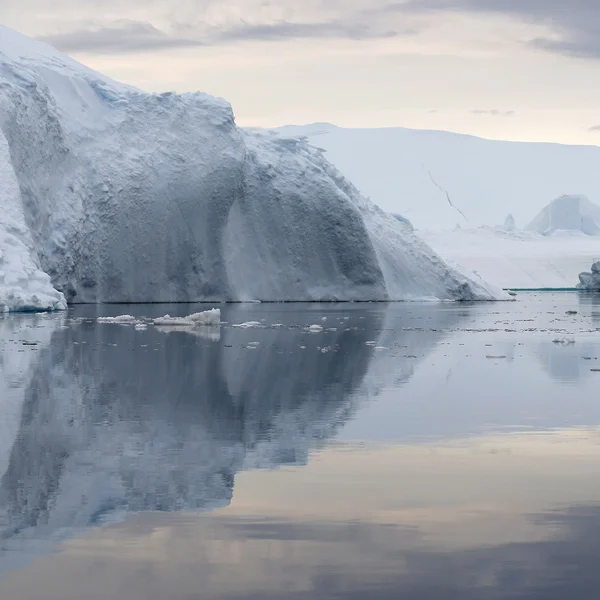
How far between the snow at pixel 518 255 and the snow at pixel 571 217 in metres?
4.70

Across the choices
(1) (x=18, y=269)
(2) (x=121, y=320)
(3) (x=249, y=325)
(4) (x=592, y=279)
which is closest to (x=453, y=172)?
(4) (x=592, y=279)

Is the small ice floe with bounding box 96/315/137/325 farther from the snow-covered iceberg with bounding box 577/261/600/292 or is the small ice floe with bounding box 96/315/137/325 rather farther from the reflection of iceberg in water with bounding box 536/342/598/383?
the snow-covered iceberg with bounding box 577/261/600/292

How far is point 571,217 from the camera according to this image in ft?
233

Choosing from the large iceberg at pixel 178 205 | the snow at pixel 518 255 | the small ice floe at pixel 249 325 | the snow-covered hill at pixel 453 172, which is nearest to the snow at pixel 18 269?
the large iceberg at pixel 178 205

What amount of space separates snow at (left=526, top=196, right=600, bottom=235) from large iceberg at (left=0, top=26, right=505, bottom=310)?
116 feet

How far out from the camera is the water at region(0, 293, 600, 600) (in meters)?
3.95

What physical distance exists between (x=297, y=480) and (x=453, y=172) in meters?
84.4

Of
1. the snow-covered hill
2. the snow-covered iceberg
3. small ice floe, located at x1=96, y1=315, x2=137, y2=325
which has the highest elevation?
the snow-covered hill

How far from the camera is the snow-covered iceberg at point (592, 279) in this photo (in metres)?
46.9

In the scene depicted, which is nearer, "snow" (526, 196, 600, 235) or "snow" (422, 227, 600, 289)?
"snow" (422, 227, 600, 289)

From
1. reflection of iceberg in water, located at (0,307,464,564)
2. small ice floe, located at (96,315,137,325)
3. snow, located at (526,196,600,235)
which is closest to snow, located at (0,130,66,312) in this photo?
small ice floe, located at (96,315,137,325)

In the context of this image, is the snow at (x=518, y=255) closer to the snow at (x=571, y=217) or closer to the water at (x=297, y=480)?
the snow at (x=571, y=217)

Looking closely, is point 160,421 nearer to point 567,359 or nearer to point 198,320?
point 567,359

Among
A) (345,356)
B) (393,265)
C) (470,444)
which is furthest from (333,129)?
(470,444)
